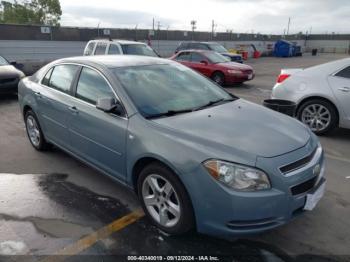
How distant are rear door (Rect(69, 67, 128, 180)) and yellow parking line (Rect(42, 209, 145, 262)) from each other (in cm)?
42

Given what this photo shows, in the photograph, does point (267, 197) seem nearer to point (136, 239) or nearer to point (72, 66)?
point (136, 239)

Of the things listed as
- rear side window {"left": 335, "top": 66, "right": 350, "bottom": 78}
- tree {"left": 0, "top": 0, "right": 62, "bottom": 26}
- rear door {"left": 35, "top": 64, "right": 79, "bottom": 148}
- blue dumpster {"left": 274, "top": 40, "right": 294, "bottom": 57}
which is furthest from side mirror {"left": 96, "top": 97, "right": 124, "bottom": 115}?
tree {"left": 0, "top": 0, "right": 62, "bottom": 26}

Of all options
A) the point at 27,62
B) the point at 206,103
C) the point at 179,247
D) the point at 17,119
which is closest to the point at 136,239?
the point at 179,247

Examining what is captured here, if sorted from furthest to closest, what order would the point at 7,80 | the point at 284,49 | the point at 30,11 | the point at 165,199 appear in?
the point at 30,11 → the point at 284,49 → the point at 7,80 → the point at 165,199

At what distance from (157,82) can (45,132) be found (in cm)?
213

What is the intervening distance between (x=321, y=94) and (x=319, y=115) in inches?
15.6

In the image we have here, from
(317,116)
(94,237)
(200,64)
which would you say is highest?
(200,64)

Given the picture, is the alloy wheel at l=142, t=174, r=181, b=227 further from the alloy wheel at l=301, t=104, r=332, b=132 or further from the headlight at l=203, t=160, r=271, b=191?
the alloy wheel at l=301, t=104, r=332, b=132

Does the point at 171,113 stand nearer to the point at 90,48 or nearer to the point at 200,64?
the point at 200,64

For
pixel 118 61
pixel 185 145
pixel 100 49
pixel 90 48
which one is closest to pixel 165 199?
pixel 185 145

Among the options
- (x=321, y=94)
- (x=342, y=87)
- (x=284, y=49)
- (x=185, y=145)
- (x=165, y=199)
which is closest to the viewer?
(x=185, y=145)

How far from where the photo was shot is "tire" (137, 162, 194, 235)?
113 inches

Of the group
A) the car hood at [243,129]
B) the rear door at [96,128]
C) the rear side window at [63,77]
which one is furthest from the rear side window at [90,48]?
the car hood at [243,129]

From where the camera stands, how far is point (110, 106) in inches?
133
